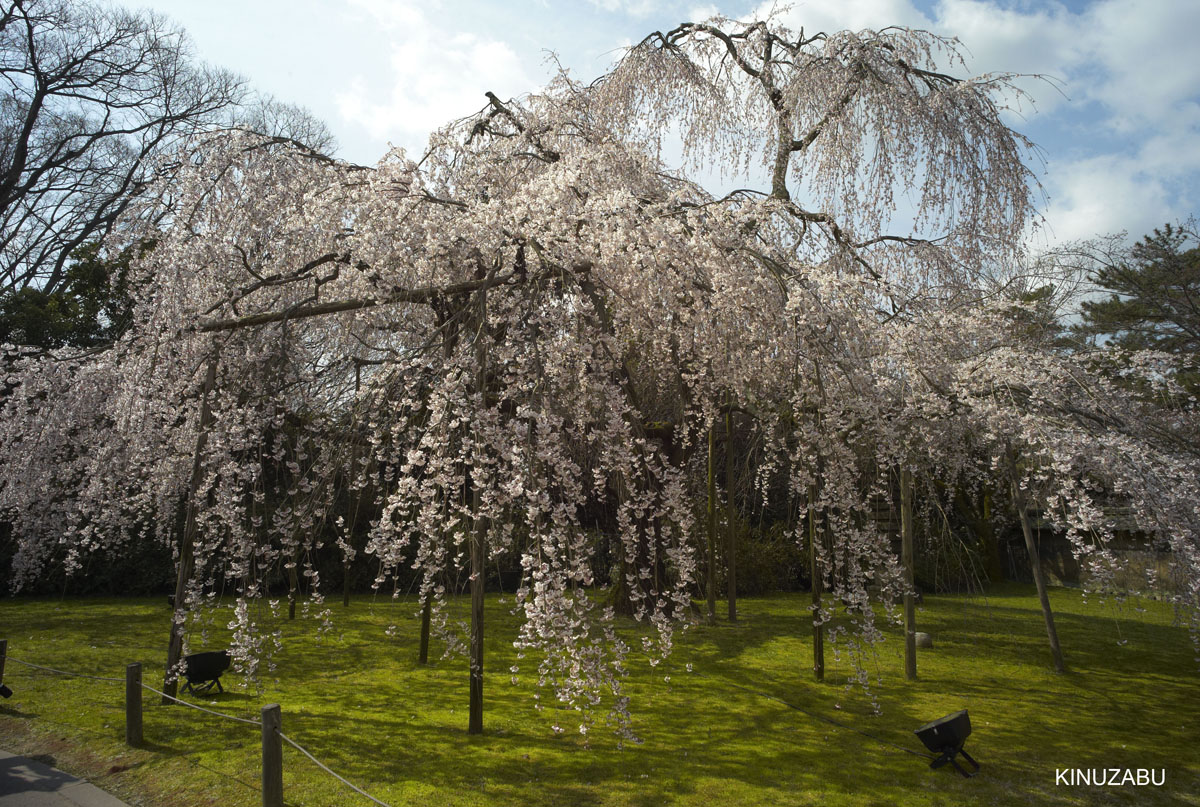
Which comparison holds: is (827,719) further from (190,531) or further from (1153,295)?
(1153,295)

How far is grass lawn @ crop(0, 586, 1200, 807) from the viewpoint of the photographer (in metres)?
4.01

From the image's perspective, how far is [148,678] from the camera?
6.05 m

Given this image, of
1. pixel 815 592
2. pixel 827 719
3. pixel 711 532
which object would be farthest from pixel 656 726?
pixel 711 532

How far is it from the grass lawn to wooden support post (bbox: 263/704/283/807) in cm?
27

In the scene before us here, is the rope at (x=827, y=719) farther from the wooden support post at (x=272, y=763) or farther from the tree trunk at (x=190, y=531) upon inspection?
the tree trunk at (x=190, y=531)

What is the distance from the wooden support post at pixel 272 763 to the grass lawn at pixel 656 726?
0.89 feet

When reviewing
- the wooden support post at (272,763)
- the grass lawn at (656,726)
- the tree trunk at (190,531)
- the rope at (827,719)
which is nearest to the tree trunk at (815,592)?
the grass lawn at (656,726)

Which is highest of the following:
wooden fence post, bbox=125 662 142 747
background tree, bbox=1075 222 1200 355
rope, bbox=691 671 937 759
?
background tree, bbox=1075 222 1200 355

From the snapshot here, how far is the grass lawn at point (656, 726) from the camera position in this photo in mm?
4008

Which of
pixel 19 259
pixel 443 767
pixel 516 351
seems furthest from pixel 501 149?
pixel 19 259

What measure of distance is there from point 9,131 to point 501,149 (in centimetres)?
1196

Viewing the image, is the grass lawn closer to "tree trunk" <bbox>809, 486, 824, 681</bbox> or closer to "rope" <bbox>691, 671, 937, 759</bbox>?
"rope" <bbox>691, 671, 937, 759</bbox>

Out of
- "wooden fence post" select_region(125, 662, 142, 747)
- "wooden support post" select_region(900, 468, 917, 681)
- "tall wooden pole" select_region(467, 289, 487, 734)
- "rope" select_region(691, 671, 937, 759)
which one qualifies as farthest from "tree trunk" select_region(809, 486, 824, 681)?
"wooden fence post" select_region(125, 662, 142, 747)

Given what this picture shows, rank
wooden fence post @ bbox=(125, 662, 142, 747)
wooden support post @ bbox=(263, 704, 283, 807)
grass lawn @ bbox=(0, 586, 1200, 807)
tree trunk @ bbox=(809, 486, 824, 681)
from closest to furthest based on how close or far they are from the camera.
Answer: wooden support post @ bbox=(263, 704, 283, 807) < grass lawn @ bbox=(0, 586, 1200, 807) < wooden fence post @ bbox=(125, 662, 142, 747) < tree trunk @ bbox=(809, 486, 824, 681)
